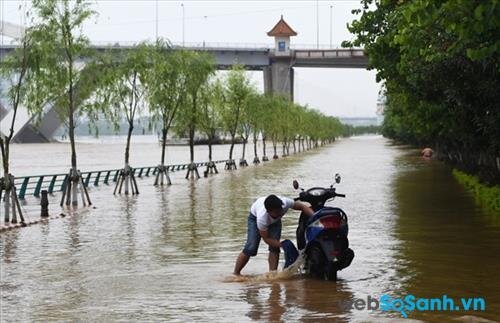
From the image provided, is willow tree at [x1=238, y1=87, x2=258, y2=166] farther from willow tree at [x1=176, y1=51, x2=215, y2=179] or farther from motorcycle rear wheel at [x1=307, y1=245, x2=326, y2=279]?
motorcycle rear wheel at [x1=307, y1=245, x2=326, y2=279]

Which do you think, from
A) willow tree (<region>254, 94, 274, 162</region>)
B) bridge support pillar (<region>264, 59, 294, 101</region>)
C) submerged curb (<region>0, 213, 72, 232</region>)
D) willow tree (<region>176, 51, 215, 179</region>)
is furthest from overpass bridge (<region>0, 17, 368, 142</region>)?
submerged curb (<region>0, 213, 72, 232</region>)

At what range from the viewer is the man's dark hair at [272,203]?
1012 centimetres

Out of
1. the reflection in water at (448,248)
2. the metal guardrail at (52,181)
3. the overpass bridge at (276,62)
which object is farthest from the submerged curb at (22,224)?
the overpass bridge at (276,62)

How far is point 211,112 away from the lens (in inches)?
2275

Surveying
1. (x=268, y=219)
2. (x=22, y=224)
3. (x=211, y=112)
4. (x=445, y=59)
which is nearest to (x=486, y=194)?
(x=445, y=59)

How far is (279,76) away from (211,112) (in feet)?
221

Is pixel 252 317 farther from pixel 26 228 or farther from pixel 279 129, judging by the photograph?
pixel 279 129

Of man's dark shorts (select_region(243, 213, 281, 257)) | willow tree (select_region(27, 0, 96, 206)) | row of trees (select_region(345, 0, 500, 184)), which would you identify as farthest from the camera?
willow tree (select_region(27, 0, 96, 206))

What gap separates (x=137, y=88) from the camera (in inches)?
1399

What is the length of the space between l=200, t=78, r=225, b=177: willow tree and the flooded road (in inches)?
1062

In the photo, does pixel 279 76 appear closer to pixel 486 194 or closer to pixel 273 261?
pixel 486 194

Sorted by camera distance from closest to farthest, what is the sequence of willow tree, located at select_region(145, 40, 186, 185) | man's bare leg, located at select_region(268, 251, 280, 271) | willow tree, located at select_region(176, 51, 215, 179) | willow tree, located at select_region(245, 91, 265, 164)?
man's bare leg, located at select_region(268, 251, 280, 271) < willow tree, located at select_region(145, 40, 186, 185) < willow tree, located at select_region(176, 51, 215, 179) < willow tree, located at select_region(245, 91, 265, 164)

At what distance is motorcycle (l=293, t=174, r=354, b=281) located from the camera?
10109 mm

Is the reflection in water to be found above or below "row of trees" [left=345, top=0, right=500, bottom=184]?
below
